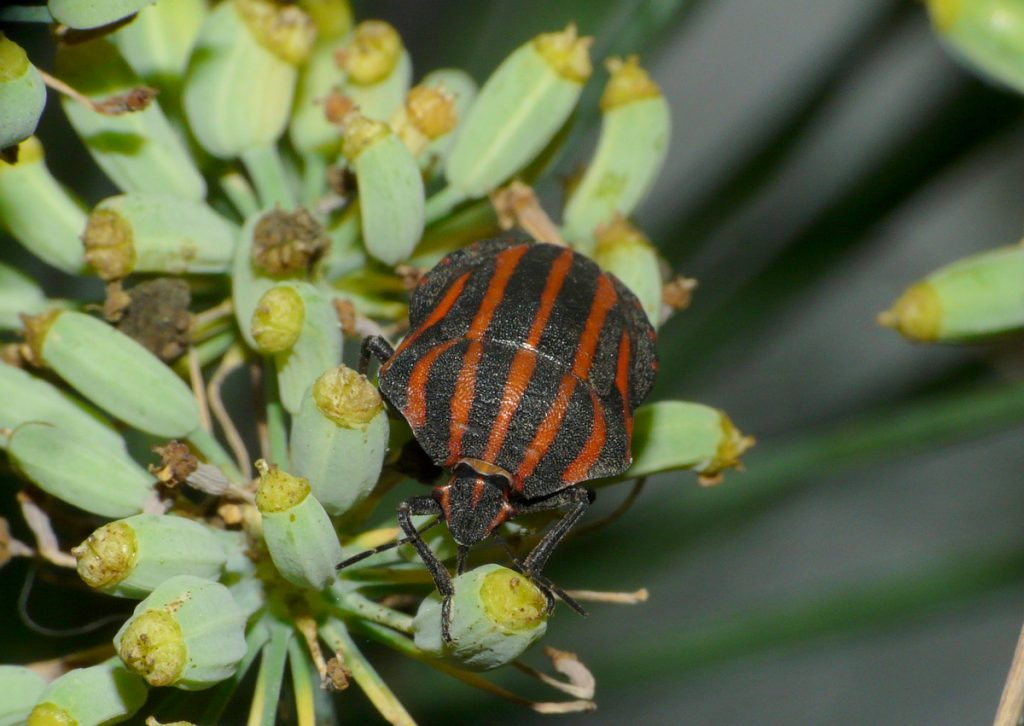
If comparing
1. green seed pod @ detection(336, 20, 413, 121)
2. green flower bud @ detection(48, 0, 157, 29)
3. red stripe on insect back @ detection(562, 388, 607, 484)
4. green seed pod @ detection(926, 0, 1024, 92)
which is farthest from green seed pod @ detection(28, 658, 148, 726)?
green seed pod @ detection(926, 0, 1024, 92)

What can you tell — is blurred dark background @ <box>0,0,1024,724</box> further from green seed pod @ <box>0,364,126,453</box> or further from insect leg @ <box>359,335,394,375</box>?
insect leg @ <box>359,335,394,375</box>

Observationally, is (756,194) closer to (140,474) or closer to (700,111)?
(140,474)

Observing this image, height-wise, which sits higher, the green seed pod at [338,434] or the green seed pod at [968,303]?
the green seed pod at [968,303]

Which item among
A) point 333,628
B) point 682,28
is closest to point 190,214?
point 333,628

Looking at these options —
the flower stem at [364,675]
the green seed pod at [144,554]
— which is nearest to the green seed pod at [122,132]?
the green seed pod at [144,554]

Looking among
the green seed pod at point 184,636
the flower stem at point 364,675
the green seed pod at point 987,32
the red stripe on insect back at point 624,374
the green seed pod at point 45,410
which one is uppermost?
the green seed pod at point 987,32

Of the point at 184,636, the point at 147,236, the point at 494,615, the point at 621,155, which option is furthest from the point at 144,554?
the point at 621,155

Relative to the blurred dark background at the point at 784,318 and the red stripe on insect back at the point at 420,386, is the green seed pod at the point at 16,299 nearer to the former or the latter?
the blurred dark background at the point at 784,318
